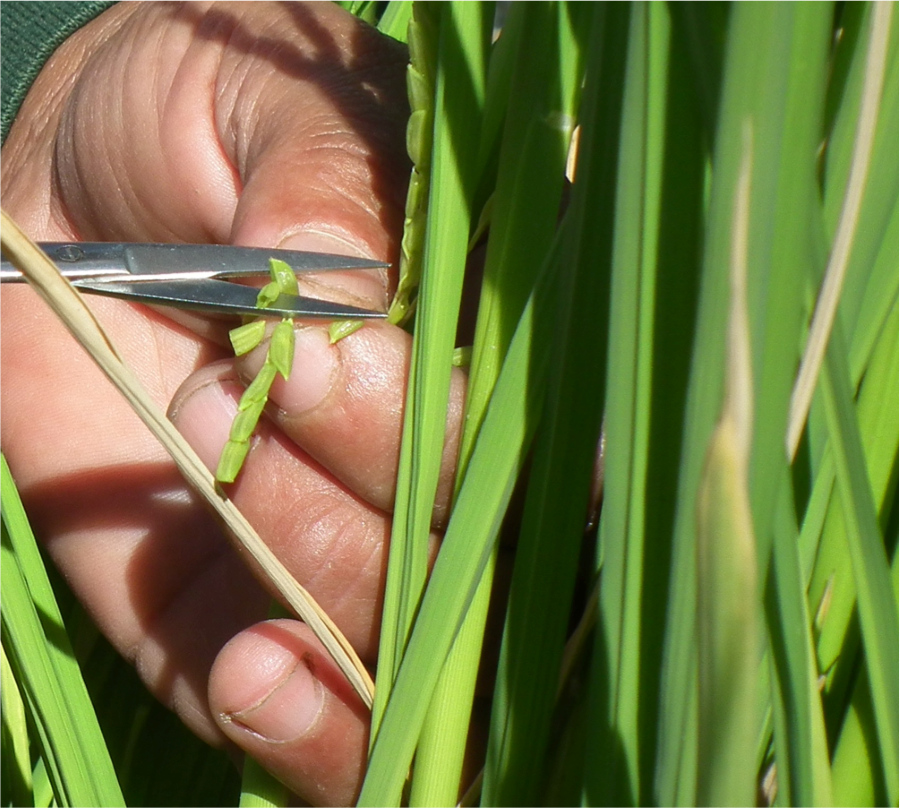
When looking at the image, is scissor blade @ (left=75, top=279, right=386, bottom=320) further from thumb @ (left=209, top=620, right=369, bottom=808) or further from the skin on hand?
thumb @ (left=209, top=620, right=369, bottom=808)

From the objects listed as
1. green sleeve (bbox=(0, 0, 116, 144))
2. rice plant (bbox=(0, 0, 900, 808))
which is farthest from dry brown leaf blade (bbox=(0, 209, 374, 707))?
green sleeve (bbox=(0, 0, 116, 144))

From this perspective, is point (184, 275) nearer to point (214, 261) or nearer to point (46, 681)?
point (214, 261)

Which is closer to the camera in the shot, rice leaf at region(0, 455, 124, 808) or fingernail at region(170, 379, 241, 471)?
rice leaf at region(0, 455, 124, 808)

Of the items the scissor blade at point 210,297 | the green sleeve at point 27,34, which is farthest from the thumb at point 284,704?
the green sleeve at point 27,34

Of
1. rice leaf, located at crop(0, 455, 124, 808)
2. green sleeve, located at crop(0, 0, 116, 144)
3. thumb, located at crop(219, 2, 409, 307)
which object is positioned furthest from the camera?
green sleeve, located at crop(0, 0, 116, 144)

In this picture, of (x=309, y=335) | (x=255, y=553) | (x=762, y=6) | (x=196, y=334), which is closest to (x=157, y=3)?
(x=196, y=334)

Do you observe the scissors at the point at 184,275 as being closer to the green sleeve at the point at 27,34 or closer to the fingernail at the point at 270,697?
the fingernail at the point at 270,697

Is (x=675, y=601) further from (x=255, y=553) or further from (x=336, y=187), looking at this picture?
(x=336, y=187)
